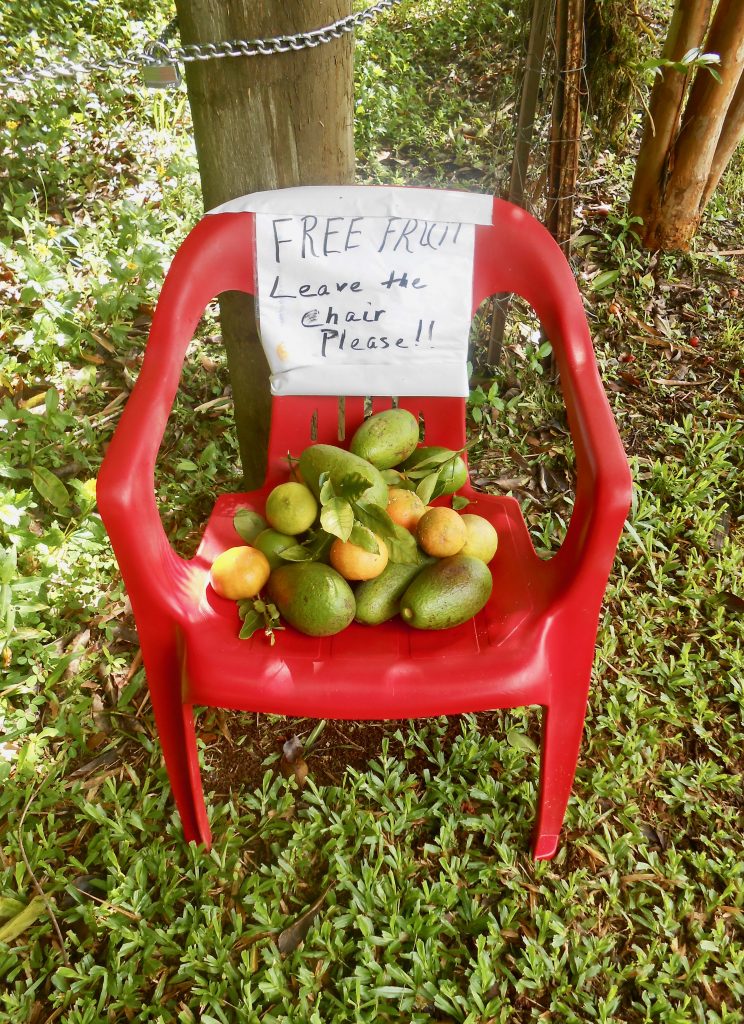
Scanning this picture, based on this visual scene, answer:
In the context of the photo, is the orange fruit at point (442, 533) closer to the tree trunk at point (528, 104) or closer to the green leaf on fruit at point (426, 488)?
the green leaf on fruit at point (426, 488)

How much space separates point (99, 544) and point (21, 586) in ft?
0.89

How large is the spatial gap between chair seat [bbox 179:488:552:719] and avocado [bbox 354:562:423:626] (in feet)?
0.13

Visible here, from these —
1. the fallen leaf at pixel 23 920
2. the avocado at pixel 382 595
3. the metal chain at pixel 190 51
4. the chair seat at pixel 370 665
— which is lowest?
the fallen leaf at pixel 23 920

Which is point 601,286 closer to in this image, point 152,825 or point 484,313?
point 484,313

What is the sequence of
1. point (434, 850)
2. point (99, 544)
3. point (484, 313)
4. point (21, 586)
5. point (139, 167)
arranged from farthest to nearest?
point (139, 167)
point (484, 313)
point (99, 544)
point (21, 586)
point (434, 850)

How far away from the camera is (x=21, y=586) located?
2.16 m

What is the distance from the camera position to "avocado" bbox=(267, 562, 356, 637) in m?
1.48

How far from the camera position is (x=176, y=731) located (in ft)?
5.49

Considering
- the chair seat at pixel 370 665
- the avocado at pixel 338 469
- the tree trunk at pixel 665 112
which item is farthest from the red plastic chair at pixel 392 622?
the tree trunk at pixel 665 112

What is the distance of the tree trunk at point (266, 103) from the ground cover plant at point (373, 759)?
107 cm

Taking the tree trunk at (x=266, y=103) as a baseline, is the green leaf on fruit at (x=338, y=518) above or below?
below

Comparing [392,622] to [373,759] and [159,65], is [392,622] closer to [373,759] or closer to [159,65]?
[373,759]

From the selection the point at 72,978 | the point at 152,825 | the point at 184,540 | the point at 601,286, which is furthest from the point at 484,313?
the point at 72,978

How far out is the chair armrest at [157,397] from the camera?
1.39 meters
